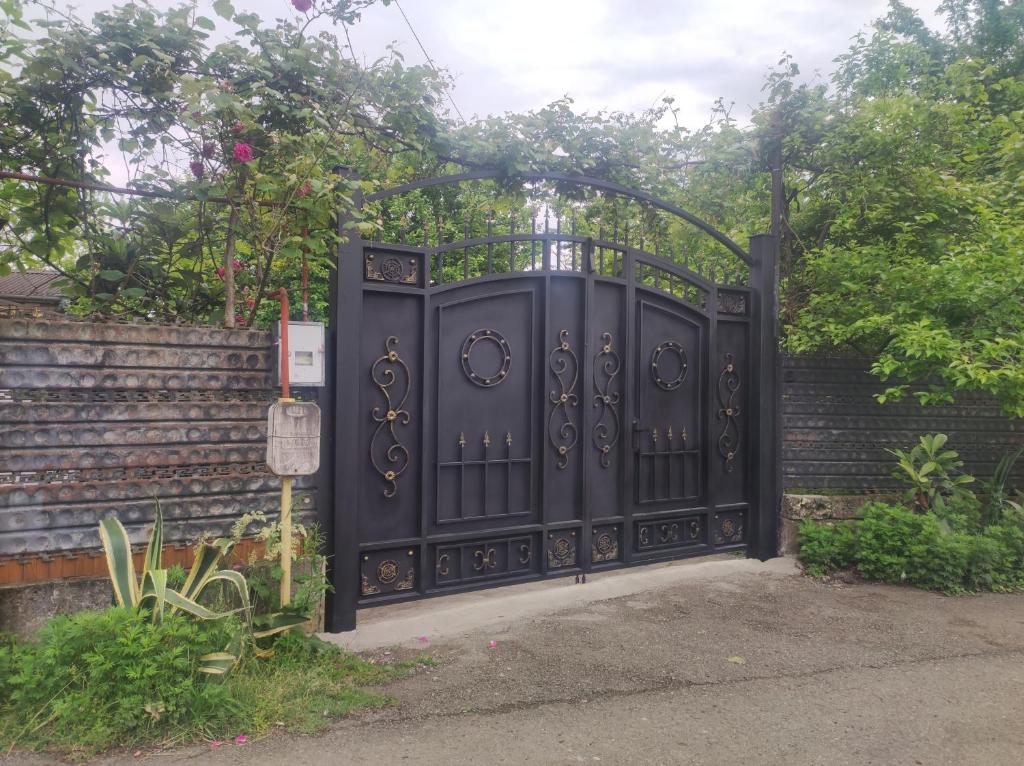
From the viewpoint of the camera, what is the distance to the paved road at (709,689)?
2898mm

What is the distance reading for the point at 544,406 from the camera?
4.89 m

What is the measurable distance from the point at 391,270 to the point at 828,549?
3914 millimetres

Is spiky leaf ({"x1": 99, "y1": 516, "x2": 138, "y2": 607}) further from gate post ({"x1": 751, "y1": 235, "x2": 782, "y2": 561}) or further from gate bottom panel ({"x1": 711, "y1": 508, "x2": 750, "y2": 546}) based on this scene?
gate post ({"x1": 751, "y1": 235, "x2": 782, "y2": 561})

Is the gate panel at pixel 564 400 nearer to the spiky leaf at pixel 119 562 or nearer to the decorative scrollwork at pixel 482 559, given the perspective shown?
the decorative scrollwork at pixel 482 559

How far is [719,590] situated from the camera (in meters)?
5.17

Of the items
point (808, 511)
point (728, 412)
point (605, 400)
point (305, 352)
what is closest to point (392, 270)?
point (305, 352)

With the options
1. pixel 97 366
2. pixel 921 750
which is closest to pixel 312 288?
pixel 97 366

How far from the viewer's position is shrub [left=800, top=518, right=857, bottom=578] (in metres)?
5.54

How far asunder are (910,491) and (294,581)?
15.8ft

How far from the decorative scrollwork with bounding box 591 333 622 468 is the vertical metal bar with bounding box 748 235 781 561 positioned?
4.50 ft

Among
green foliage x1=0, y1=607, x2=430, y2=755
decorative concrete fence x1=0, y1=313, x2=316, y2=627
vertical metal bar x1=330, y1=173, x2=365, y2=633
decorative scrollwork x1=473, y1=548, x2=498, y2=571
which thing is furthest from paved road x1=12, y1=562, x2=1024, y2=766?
decorative concrete fence x1=0, y1=313, x2=316, y2=627

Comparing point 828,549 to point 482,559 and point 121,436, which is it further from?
point 121,436

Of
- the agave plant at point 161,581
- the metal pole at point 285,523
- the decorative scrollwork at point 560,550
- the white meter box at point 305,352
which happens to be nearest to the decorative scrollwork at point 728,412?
the decorative scrollwork at point 560,550

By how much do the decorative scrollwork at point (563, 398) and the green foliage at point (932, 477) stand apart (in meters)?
2.87
